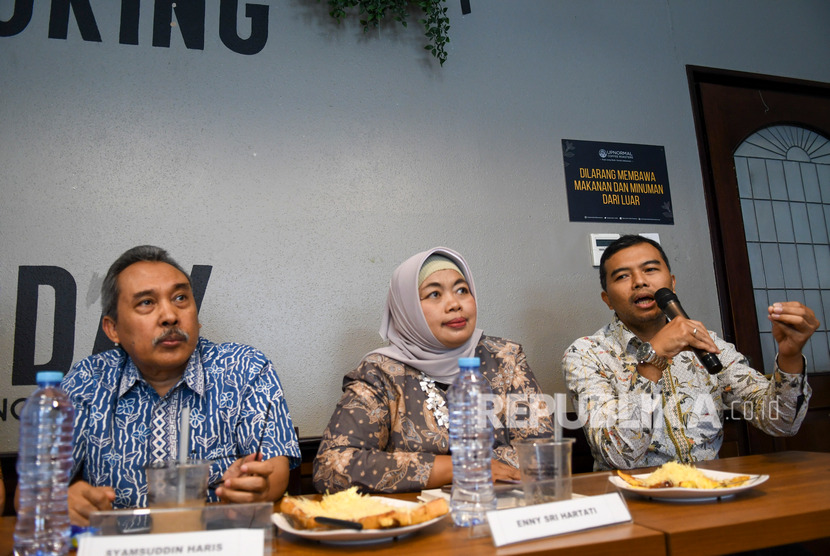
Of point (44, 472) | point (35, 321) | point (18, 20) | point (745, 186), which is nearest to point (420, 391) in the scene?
point (44, 472)

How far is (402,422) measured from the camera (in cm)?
163

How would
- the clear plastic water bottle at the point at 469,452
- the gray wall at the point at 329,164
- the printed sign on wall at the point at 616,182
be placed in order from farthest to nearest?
the printed sign on wall at the point at 616,182 < the gray wall at the point at 329,164 < the clear plastic water bottle at the point at 469,452

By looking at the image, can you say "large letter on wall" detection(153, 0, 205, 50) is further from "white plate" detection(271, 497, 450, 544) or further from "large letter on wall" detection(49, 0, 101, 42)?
"white plate" detection(271, 497, 450, 544)

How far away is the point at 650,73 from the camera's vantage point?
279 cm

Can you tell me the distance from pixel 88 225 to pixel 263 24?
3.25 feet

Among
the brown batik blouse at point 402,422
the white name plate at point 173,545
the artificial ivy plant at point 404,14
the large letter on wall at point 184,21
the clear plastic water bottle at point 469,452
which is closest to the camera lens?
the white name plate at point 173,545

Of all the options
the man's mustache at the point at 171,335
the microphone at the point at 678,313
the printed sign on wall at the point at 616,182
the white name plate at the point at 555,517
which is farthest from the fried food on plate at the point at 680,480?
the printed sign on wall at the point at 616,182

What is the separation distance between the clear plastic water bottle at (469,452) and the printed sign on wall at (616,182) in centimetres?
164

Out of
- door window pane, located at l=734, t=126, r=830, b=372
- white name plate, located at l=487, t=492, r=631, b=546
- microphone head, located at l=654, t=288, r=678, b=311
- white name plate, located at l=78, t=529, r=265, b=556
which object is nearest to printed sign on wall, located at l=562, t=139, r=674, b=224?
door window pane, located at l=734, t=126, r=830, b=372

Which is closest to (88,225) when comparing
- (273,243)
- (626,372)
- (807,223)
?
(273,243)

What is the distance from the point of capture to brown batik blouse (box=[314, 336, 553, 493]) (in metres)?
1.38

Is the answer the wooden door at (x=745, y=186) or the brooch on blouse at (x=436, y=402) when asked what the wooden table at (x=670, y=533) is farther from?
the wooden door at (x=745, y=186)

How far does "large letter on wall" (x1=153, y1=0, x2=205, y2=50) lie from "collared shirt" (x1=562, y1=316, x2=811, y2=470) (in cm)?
176

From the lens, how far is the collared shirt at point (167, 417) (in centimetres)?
148
